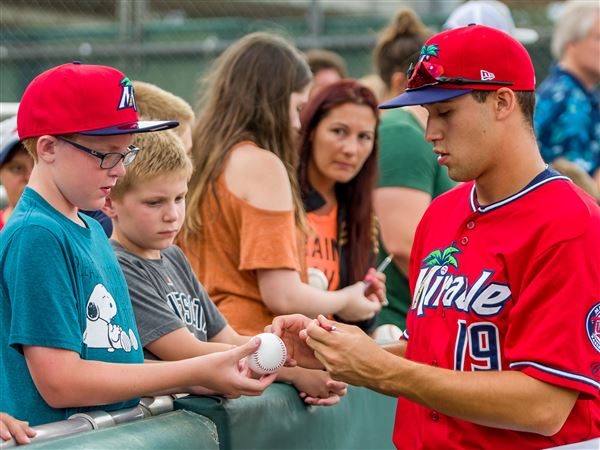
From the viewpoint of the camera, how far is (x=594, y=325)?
245cm

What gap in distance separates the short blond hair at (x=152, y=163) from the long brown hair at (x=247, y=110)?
0.67m

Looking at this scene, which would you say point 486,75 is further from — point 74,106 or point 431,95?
point 74,106

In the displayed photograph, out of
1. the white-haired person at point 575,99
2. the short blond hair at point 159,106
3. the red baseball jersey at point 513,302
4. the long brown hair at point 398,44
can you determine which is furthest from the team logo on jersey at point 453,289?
the white-haired person at point 575,99

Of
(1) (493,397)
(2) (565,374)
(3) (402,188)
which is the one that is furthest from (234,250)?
(2) (565,374)

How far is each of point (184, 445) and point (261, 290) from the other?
1228 mm

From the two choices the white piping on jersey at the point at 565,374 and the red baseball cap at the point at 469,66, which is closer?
the white piping on jersey at the point at 565,374

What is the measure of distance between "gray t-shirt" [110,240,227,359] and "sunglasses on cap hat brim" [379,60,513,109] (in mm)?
932

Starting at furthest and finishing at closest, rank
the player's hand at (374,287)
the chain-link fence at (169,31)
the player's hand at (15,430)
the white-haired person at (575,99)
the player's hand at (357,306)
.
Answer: the chain-link fence at (169,31) < the white-haired person at (575,99) < the player's hand at (374,287) < the player's hand at (357,306) < the player's hand at (15,430)

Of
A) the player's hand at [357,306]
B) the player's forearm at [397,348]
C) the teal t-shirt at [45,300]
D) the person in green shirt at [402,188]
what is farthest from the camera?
the person in green shirt at [402,188]

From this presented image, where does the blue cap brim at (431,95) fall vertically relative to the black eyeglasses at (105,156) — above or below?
above

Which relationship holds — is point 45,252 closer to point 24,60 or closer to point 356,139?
point 356,139

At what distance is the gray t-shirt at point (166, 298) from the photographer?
2924 mm

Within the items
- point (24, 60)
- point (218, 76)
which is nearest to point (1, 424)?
point (218, 76)

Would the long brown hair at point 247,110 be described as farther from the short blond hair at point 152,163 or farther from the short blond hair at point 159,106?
the short blond hair at point 152,163
